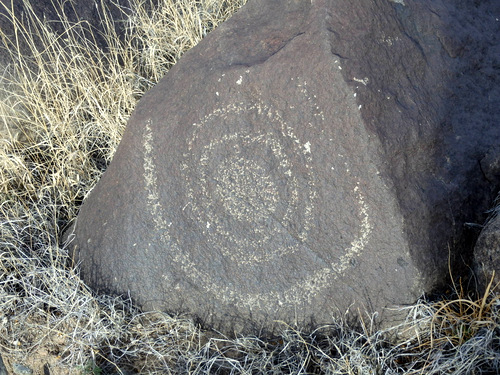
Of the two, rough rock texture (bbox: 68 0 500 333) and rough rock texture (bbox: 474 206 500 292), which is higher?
rough rock texture (bbox: 68 0 500 333)

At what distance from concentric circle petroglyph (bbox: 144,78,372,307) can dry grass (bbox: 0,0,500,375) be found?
19cm

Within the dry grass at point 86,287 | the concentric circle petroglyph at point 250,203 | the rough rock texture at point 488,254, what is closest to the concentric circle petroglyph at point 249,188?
the concentric circle petroglyph at point 250,203

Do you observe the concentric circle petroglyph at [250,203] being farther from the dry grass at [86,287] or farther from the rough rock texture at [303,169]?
the dry grass at [86,287]

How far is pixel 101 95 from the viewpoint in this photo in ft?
9.48

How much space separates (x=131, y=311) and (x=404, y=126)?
1.19 m

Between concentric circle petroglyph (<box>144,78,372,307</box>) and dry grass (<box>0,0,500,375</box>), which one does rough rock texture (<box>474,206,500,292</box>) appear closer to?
dry grass (<box>0,0,500,375</box>)

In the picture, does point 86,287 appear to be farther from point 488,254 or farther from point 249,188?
point 488,254

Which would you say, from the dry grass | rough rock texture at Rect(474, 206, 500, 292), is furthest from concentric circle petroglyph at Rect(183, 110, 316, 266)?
rough rock texture at Rect(474, 206, 500, 292)

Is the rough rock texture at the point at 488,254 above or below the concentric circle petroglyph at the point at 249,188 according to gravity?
below

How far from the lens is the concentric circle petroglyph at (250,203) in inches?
76.9

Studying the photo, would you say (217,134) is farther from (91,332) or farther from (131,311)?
(91,332)

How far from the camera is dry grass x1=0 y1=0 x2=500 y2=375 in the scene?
75.7 inches

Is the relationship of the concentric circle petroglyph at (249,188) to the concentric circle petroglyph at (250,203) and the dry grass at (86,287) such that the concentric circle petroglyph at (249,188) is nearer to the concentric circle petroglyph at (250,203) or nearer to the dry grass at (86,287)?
the concentric circle petroglyph at (250,203)

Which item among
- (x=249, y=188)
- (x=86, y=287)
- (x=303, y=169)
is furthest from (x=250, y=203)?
(x=86, y=287)
